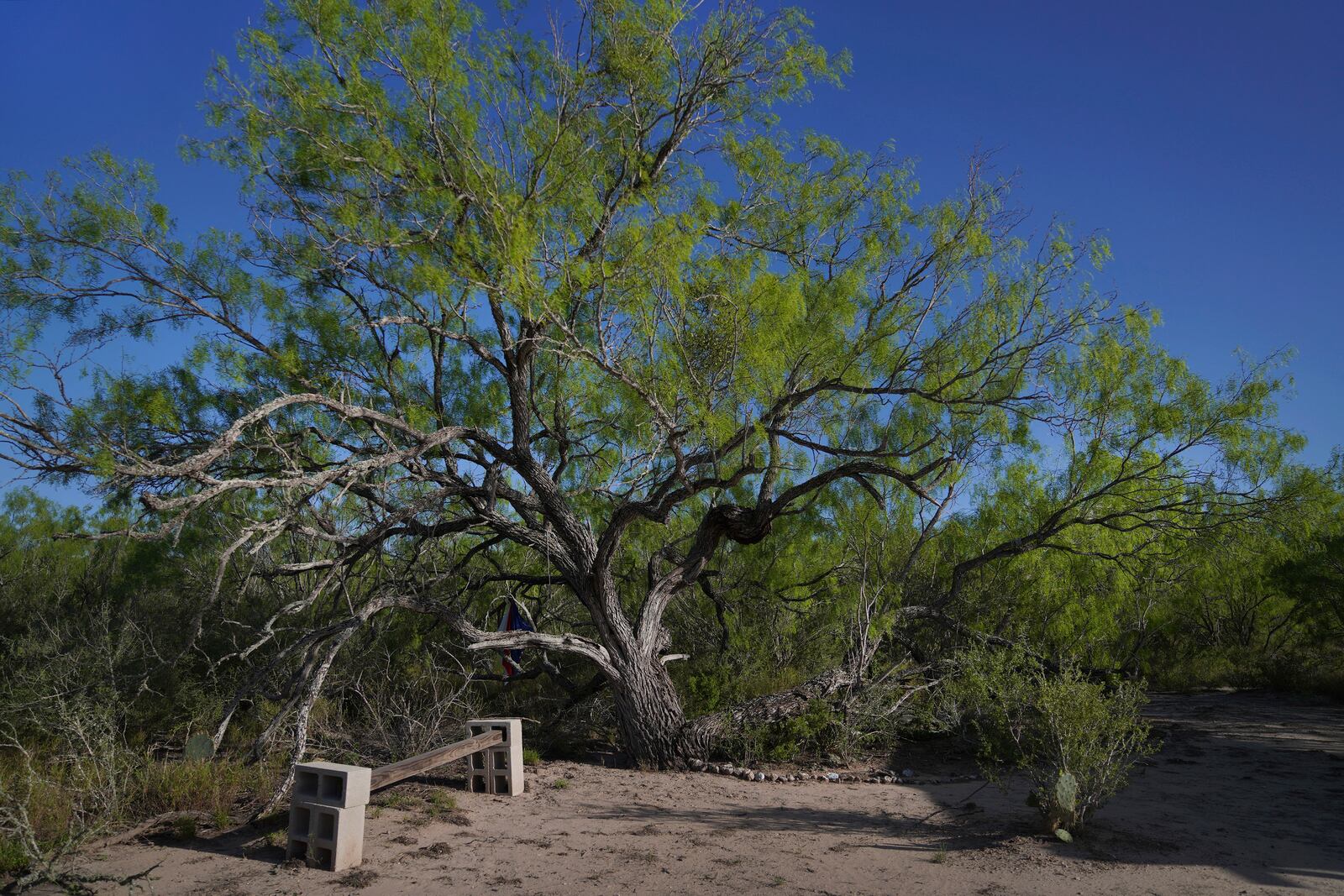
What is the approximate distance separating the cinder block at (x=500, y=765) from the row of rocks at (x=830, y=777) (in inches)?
90.2

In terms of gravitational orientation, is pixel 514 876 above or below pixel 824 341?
below

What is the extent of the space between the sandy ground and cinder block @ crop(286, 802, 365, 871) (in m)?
0.12

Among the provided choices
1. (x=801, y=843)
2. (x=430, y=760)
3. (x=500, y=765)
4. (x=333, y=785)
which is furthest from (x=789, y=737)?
(x=333, y=785)

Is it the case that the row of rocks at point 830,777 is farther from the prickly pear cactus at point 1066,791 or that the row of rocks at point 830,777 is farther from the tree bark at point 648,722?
the prickly pear cactus at point 1066,791

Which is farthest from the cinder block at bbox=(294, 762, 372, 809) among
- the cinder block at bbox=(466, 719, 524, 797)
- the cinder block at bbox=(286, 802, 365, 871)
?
the cinder block at bbox=(466, 719, 524, 797)

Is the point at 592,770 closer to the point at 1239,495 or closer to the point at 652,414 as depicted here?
the point at 652,414

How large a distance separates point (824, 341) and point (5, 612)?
1235 cm

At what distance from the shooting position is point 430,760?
684 cm

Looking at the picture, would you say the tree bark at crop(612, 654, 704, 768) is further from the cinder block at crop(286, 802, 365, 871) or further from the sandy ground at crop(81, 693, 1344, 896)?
the cinder block at crop(286, 802, 365, 871)

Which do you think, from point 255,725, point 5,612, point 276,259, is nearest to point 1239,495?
point 276,259

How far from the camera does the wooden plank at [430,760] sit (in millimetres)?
6414

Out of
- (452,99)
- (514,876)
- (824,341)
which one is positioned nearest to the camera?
(514,876)

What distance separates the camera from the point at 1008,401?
9234 mm

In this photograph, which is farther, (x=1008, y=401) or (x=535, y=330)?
(x=1008, y=401)
